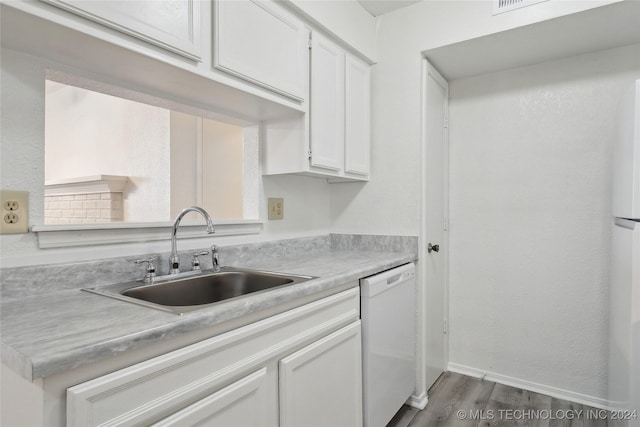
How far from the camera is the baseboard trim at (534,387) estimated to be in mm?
2123

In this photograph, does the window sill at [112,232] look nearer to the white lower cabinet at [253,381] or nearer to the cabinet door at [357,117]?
the white lower cabinet at [253,381]

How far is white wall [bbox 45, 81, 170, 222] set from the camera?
2.72 metres

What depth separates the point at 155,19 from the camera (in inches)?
44.9

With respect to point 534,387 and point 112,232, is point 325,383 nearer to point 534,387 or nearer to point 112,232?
point 112,232

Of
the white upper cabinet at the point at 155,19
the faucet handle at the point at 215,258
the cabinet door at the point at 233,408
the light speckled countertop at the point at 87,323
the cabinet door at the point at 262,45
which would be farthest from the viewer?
the faucet handle at the point at 215,258

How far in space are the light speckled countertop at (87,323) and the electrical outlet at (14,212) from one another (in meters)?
0.21

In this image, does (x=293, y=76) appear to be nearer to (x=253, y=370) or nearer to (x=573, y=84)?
(x=253, y=370)

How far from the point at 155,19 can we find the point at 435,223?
1.90 meters

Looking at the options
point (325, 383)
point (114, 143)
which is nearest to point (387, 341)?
point (325, 383)

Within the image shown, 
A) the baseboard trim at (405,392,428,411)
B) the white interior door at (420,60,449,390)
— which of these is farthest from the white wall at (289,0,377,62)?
the baseboard trim at (405,392,428,411)

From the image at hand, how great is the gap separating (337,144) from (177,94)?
87 cm

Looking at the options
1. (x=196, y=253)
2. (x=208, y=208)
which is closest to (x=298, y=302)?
(x=196, y=253)

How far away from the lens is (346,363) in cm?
150

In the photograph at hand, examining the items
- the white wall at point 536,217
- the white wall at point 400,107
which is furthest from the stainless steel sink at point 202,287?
the white wall at point 536,217
